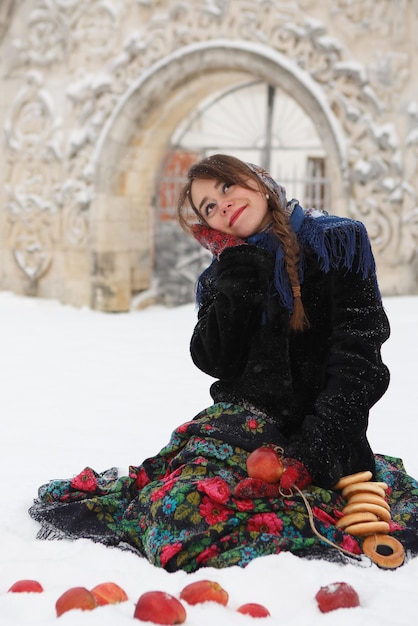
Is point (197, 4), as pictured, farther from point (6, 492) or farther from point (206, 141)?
point (6, 492)

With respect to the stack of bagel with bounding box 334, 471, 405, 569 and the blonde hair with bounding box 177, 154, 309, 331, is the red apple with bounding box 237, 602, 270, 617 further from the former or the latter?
the blonde hair with bounding box 177, 154, 309, 331

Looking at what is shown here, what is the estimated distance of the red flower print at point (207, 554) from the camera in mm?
1842

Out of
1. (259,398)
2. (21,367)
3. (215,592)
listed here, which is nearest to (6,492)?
(259,398)

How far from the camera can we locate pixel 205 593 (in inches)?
64.0

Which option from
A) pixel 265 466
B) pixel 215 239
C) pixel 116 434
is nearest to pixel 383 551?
pixel 265 466

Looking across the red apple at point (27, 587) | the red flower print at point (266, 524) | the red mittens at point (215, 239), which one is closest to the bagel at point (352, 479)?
the red flower print at point (266, 524)

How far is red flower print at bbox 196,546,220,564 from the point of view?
1.84 metres

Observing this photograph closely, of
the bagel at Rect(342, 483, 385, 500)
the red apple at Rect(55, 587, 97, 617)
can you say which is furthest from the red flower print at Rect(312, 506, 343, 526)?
the red apple at Rect(55, 587, 97, 617)

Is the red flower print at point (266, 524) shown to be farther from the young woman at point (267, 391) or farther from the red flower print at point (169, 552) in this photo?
the red flower print at point (169, 552)

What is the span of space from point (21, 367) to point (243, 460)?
319 centimetres

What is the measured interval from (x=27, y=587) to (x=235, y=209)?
38.5 inches

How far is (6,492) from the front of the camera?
2.53 metres

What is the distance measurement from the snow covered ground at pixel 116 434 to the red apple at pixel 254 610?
0.02m

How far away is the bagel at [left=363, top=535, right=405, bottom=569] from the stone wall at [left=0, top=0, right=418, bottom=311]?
15.4 feet
